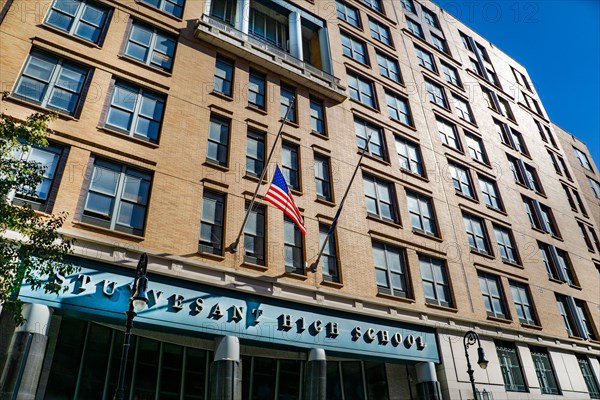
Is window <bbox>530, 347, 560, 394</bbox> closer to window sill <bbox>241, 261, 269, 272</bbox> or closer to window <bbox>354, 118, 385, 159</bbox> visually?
window <bbox>354, 118, 385, 159</bbox>

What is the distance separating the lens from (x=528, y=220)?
30.0m

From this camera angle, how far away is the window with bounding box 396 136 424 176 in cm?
2517

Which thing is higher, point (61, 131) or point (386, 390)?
point (61, 131)

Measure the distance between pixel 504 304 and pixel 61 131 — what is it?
22.7 metres

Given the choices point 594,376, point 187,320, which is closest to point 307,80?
point 187,320

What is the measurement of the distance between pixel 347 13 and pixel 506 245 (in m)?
19.1

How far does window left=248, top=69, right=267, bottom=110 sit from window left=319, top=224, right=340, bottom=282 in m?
6.82

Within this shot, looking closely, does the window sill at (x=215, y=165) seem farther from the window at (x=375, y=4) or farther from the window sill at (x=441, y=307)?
the window at (x=375, y=4)

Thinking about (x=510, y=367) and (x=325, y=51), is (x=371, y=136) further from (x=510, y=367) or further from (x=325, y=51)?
(x=510, y=367)

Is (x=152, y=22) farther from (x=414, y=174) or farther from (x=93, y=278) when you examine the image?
(x=414, y=174)

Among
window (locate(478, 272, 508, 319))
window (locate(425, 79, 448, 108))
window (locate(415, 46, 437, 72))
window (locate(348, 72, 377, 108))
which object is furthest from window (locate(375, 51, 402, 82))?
window (locate(478, 272, 508, 319))

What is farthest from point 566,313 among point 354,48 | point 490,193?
point 354,48

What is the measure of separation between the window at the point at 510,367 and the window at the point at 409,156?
10.2m

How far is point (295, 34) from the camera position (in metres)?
25.6
